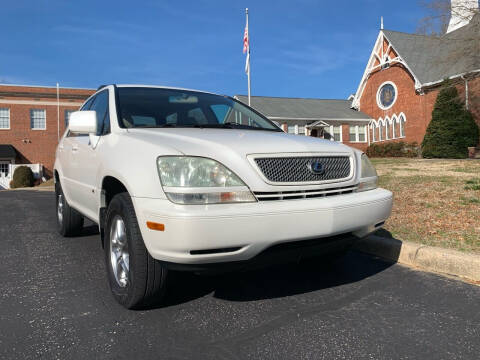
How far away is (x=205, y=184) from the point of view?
2.37 m

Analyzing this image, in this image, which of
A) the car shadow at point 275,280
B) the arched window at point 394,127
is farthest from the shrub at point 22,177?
the car shadow at point 275,280

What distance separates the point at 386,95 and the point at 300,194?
94.9ft

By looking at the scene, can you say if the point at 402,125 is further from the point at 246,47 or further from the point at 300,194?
the point at 300,194

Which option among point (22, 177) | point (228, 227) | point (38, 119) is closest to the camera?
point (228, 227)

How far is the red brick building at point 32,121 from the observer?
106ft

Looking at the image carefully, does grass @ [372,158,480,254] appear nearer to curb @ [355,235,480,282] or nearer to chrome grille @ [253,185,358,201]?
curb @ [355,235,480,282]

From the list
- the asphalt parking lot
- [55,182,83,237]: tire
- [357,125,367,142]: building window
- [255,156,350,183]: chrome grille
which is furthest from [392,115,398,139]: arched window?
[255,156,350,183]: chrome grille

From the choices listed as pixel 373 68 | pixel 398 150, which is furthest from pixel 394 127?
pixel 373 68

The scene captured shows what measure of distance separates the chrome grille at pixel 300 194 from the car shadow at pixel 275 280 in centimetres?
86

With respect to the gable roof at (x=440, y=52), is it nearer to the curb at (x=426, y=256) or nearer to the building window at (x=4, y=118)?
the curb at (x=426, y=256)

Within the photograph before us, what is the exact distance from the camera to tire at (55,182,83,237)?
496cm

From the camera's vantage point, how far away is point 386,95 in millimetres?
28797

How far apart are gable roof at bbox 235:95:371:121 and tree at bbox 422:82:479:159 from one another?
8.52m

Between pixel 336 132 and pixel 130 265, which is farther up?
pixel 336 132
